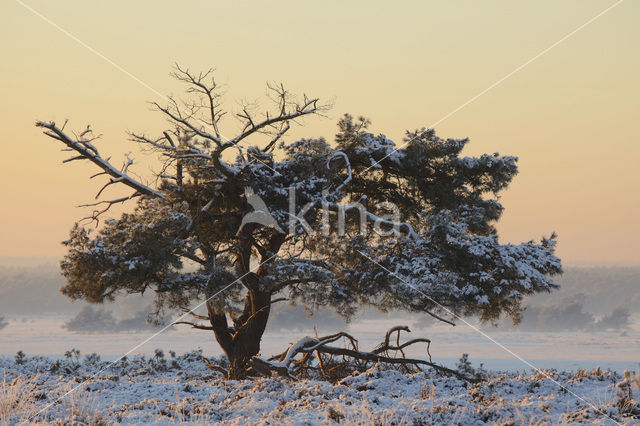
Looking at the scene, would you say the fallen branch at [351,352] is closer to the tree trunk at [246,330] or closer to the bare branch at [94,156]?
the tree trunk at [246,330]

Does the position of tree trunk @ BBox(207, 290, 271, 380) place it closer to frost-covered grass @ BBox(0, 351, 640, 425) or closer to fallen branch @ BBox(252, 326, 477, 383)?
fallen branch @ BBox(252, 326, 477, 383)

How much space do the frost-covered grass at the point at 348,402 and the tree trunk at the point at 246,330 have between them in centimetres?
473

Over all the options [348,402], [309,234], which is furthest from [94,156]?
[348,402]

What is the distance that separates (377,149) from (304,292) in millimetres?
4335

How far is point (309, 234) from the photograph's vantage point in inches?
603

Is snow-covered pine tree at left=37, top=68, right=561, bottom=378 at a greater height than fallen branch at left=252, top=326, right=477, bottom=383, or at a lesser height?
greater

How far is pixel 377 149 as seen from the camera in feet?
53.2

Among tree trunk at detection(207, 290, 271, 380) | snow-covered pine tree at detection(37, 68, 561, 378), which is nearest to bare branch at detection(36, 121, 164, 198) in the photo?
snow-covered pine tree at detection(37, 68, 561, 378)

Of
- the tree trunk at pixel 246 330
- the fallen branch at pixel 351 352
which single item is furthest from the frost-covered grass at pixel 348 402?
the tree trunk at pixel 246 330

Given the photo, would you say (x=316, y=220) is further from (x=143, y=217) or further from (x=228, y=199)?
(x=143, y=217)

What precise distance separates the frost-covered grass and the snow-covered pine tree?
2.75 m

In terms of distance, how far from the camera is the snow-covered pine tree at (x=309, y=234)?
1452cm

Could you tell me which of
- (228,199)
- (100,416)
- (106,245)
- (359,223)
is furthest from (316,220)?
(100,416)

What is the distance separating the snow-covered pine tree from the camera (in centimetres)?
1452
